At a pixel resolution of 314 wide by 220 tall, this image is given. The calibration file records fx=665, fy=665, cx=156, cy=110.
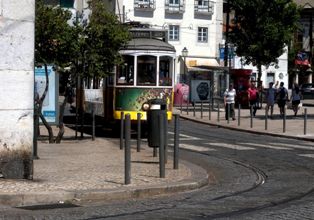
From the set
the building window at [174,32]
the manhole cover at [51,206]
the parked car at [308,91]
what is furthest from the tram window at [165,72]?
the parked car at [308,91]

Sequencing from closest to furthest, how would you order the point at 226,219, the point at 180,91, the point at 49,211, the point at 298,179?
the point at 226,219, the point at 49,211, the point at 298,179, the point at 180,91

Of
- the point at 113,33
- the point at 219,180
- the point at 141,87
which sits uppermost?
the point at 113,33

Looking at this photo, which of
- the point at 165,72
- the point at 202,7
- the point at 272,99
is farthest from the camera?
the point at 202,7

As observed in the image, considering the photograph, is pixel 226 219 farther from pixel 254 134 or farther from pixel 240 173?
pixel 254 134

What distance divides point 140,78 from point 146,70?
1.22ft

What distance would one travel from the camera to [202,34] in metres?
58.0

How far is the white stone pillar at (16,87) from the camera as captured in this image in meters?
11.4

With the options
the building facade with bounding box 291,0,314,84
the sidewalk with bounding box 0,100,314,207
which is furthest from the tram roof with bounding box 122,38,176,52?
the building facade with bounding box 291,0,314,84

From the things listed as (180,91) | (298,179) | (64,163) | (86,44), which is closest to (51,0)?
(86,44)

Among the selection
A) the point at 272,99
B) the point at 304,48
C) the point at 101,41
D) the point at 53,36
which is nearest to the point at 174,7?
the point at 272,99

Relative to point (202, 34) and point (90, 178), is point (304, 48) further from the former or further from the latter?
point (90, 178)

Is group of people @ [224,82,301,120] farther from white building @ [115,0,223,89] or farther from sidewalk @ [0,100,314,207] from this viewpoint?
white building @ [115,0,223,89]

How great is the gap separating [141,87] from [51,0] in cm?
400

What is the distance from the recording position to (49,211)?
945 cm
